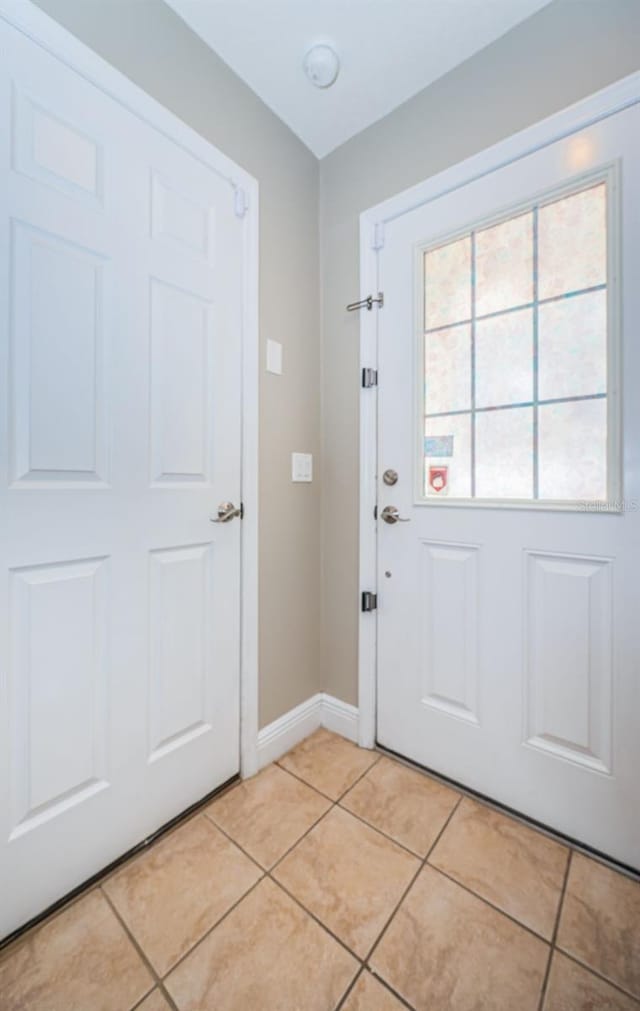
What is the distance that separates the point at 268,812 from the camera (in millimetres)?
1312

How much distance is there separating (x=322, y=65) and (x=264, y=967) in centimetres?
248

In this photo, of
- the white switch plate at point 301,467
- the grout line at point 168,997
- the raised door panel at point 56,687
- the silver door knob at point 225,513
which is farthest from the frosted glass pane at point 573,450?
the grout line at point 168,997

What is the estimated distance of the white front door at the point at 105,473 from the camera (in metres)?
0.94

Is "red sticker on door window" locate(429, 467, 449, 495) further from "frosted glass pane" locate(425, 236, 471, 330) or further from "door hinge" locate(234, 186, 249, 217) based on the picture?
"door hinge" locate(234, 186, 249, 217)

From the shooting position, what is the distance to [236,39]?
4.23 feet

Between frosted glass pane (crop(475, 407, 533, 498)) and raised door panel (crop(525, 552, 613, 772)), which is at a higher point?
frosted glass pane (crop(475, 407, 533, 498))

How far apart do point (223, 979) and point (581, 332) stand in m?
1.79

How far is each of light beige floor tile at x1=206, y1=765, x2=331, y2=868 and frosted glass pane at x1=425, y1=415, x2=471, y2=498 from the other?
1118mm

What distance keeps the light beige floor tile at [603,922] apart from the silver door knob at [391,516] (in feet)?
3.56

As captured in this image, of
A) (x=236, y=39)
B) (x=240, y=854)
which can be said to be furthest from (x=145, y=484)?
(x=236, y=39)

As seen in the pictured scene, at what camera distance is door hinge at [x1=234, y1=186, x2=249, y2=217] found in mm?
1392

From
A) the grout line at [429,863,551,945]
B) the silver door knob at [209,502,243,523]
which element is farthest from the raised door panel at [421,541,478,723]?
the silver door knob at [209,502,243,523]

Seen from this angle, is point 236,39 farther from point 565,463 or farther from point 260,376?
point 565,463

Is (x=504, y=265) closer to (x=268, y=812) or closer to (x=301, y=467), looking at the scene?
(x=301, y=467)
